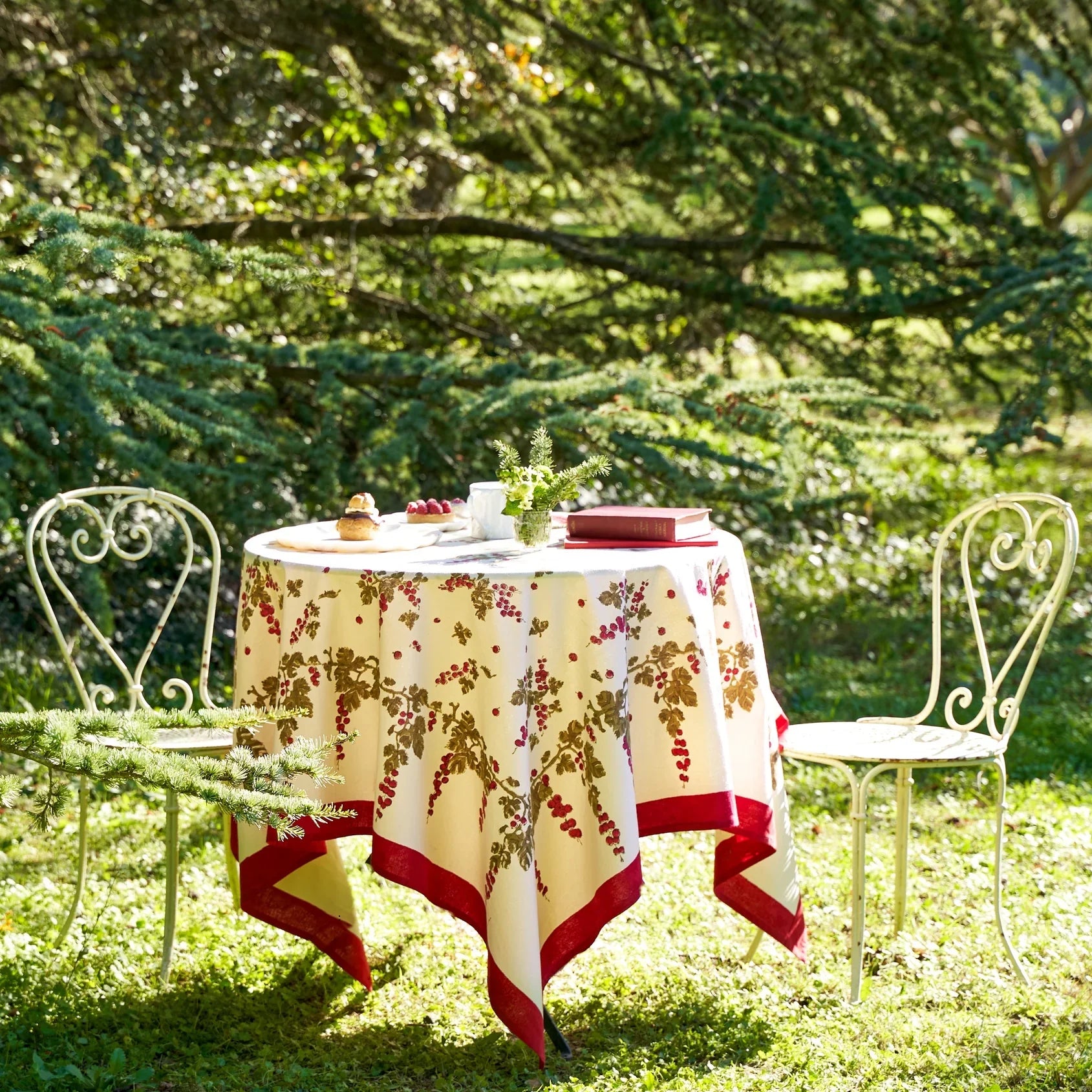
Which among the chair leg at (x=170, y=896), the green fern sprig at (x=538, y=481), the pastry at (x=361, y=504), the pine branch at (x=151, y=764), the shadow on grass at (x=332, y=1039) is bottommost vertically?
the shadow on grass at (x=332, y=1039)

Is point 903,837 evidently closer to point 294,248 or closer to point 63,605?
point 63,605

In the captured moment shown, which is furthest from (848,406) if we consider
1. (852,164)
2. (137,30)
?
(137,30)

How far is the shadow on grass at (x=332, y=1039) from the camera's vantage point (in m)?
2.95

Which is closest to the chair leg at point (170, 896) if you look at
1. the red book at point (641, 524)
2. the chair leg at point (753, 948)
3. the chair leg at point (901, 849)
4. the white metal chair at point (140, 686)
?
the white metal chair at point (140, 686)

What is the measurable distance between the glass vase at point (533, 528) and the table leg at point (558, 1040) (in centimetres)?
109

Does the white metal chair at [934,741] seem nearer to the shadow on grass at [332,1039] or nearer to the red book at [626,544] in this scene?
the shadow on grass at [332,1039]

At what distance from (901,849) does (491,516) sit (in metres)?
1.48

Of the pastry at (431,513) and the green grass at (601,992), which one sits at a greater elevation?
the pastry at (431,513)

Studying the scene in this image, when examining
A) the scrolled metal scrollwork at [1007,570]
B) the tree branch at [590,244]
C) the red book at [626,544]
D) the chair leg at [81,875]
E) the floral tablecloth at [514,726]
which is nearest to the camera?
the floral tablecloth at [514,726]

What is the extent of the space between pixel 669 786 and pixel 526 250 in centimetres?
515

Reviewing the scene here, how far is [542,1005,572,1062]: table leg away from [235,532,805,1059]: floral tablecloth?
25cm

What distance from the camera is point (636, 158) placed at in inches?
268

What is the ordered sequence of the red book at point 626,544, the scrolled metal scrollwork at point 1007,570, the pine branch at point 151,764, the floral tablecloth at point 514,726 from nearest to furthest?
1. the pine branch at point 151,764
2. the floral tablecloth at point 514,726
3. the red book at point 626,544
4. the scrolled metal scrollwork at point 1007,570

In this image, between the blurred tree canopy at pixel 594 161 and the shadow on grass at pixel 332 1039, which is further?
the blurred tree canopy at pixel 594 161
